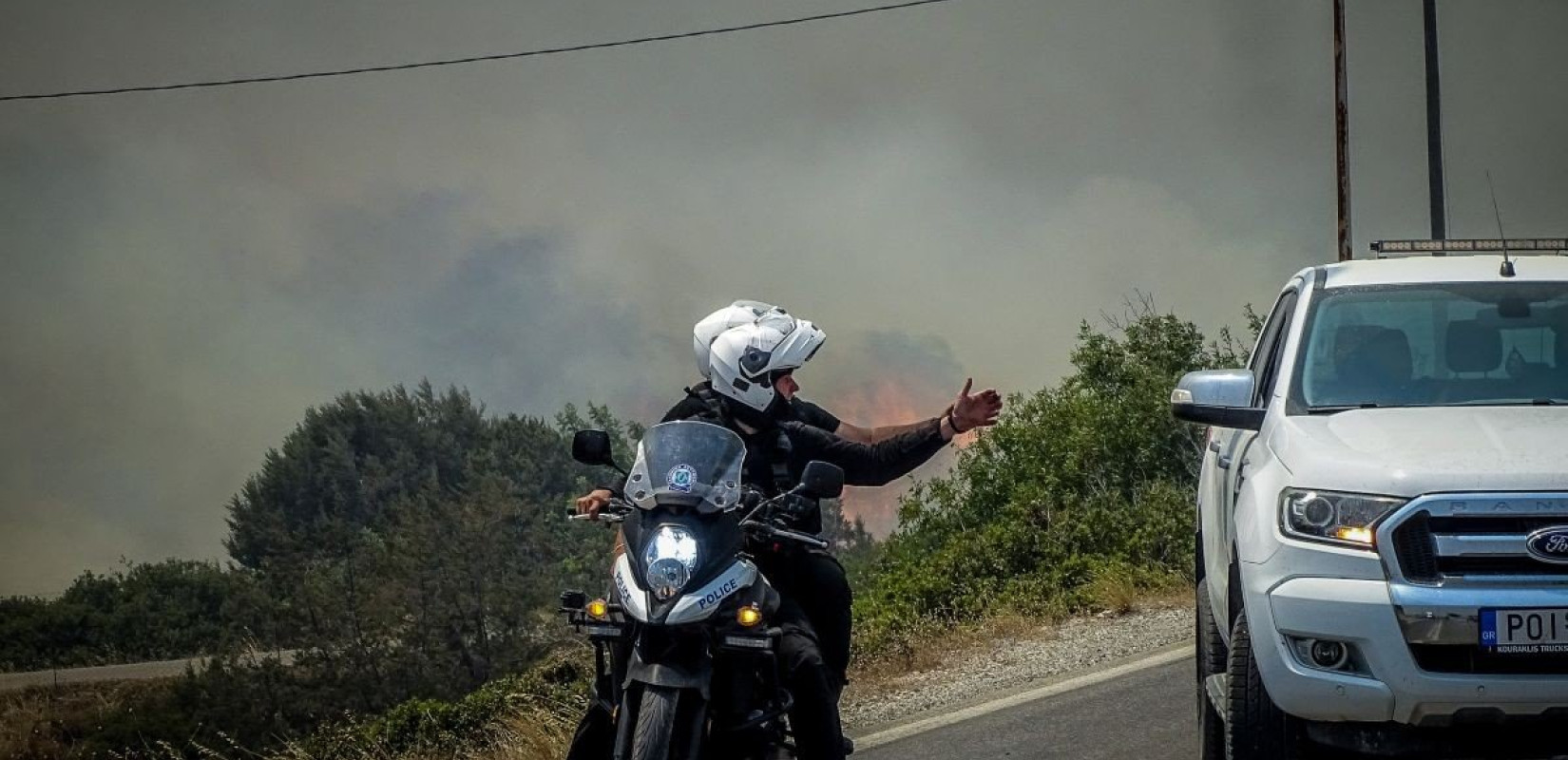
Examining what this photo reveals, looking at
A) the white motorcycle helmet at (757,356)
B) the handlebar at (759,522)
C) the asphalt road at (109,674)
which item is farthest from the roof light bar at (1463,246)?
the asphalt road at (109,674)

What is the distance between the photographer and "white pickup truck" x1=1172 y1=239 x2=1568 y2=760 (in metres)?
5.46

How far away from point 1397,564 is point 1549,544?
435 millimetres

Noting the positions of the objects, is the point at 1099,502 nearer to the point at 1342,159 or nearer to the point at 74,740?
the point at 1342,159

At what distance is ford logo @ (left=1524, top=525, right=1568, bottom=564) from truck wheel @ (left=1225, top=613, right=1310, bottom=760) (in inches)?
34.6

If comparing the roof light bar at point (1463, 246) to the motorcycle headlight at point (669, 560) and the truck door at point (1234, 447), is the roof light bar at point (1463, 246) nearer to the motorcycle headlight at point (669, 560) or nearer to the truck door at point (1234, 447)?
the truck door at point (1234, 447)

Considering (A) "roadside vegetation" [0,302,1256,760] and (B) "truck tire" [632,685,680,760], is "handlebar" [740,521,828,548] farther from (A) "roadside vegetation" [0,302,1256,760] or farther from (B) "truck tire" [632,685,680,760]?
(A) "roadside vegetation" [0,302,1256,760]

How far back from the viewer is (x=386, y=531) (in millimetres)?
73250

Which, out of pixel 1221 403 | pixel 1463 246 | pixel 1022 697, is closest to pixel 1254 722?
pixel 1221 403

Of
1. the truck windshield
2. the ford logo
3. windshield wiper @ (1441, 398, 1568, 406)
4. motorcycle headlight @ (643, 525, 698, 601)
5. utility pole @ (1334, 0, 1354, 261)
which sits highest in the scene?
utility pole @ (1334, 0, 1354, 261)

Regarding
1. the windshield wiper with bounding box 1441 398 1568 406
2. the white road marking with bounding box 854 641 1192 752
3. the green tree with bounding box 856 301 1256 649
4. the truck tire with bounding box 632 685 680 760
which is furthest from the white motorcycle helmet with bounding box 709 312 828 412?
the green tree with bounding box 856 301 1256 649

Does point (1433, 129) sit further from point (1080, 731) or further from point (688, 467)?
point (688, 467)

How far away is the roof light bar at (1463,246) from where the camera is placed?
789 cm

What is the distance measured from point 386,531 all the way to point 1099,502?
176 feet

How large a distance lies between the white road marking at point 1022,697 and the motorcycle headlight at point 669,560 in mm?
3405
